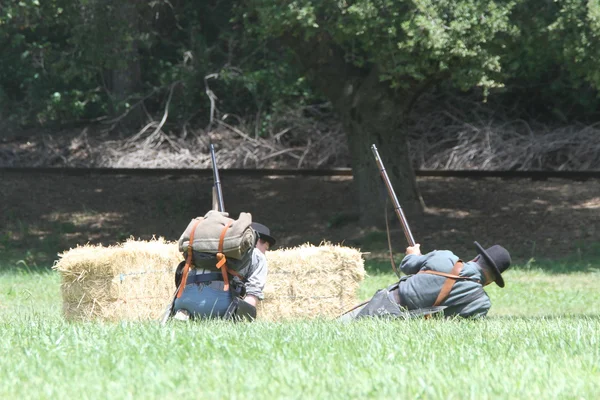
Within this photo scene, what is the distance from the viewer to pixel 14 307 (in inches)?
503

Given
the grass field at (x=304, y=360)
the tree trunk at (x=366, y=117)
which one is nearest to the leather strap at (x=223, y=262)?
the grass field at (x=304, y=360)

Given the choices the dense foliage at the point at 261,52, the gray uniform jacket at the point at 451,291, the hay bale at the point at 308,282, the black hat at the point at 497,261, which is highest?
the dense foliage at the point at 261,52

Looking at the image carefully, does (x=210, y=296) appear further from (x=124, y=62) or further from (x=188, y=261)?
(x=124, y=62)

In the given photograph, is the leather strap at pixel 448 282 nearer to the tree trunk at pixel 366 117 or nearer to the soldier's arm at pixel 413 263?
the soldier's arm at pixel 413 263

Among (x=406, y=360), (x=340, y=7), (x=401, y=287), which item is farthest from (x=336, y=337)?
(x=340, y=7)

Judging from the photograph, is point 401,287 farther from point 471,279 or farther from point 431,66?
point 431,66

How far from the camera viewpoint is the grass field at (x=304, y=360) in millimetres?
5805

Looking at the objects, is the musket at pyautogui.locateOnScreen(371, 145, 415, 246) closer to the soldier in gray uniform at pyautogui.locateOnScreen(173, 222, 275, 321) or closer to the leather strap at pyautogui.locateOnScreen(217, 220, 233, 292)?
the soldier in gray uniform at pyautogui.locateOnScreen(173, 222, 275, 321)

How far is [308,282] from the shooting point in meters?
10.6

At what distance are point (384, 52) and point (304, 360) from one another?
35.7ft

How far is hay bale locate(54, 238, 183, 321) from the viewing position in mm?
9883

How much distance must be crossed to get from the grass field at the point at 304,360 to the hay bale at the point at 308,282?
148 centimetres

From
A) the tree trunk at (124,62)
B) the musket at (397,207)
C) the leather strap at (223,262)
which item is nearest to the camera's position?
the leather strap at (223,262)

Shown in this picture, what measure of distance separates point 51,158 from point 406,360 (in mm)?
21902
